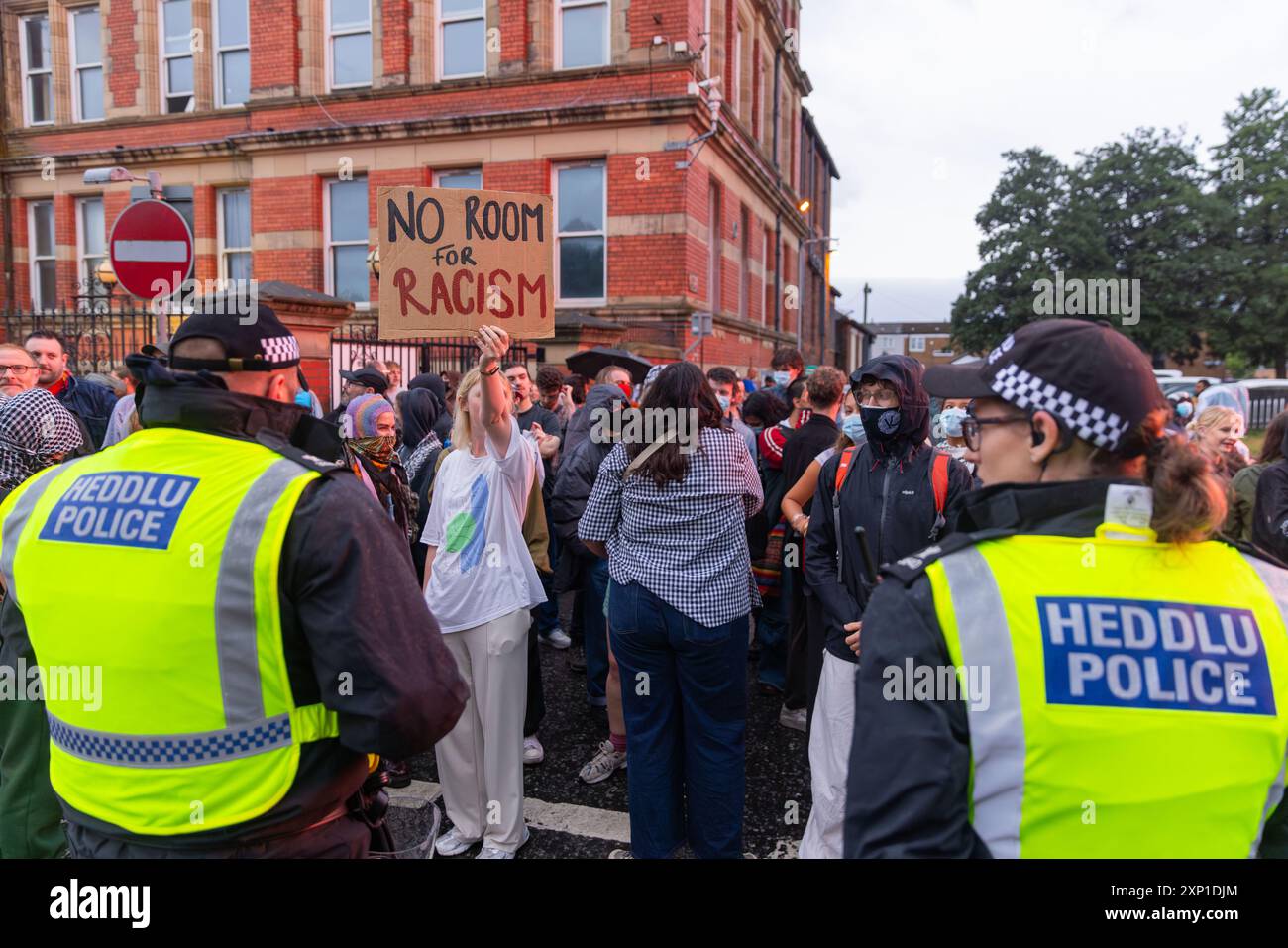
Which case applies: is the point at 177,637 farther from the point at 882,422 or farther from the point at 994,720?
the point at 882,422

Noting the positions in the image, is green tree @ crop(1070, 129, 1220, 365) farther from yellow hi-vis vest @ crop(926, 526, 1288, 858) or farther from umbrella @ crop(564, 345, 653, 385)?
yellow hi-vis vest @ crop(926, 526, 1288, 858)

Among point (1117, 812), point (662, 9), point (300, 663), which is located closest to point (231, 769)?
point (300, 663)

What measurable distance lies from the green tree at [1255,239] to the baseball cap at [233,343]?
39.0m

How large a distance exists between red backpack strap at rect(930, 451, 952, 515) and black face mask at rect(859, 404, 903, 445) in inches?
7.6

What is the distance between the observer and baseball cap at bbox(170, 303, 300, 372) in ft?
6.45

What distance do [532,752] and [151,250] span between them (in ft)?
14.4

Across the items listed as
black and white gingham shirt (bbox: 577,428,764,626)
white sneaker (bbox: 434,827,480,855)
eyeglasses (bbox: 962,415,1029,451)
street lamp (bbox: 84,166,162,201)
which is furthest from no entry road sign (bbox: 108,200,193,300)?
eyeglasses (bbox: 962,415,1029,451)

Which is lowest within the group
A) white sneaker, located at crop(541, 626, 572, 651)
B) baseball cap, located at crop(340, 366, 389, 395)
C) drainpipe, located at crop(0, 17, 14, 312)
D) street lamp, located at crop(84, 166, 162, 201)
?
white sneaker, located at crop(541, 626, 572, 651)

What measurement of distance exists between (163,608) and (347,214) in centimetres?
1505

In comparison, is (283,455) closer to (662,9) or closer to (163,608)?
(163,608)

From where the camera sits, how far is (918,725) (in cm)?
138

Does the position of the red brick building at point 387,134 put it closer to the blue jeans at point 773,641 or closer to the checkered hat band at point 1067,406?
the blue jeans at point 773,641

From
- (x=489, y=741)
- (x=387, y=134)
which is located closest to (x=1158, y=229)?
Answer: (x=387, y=134)
